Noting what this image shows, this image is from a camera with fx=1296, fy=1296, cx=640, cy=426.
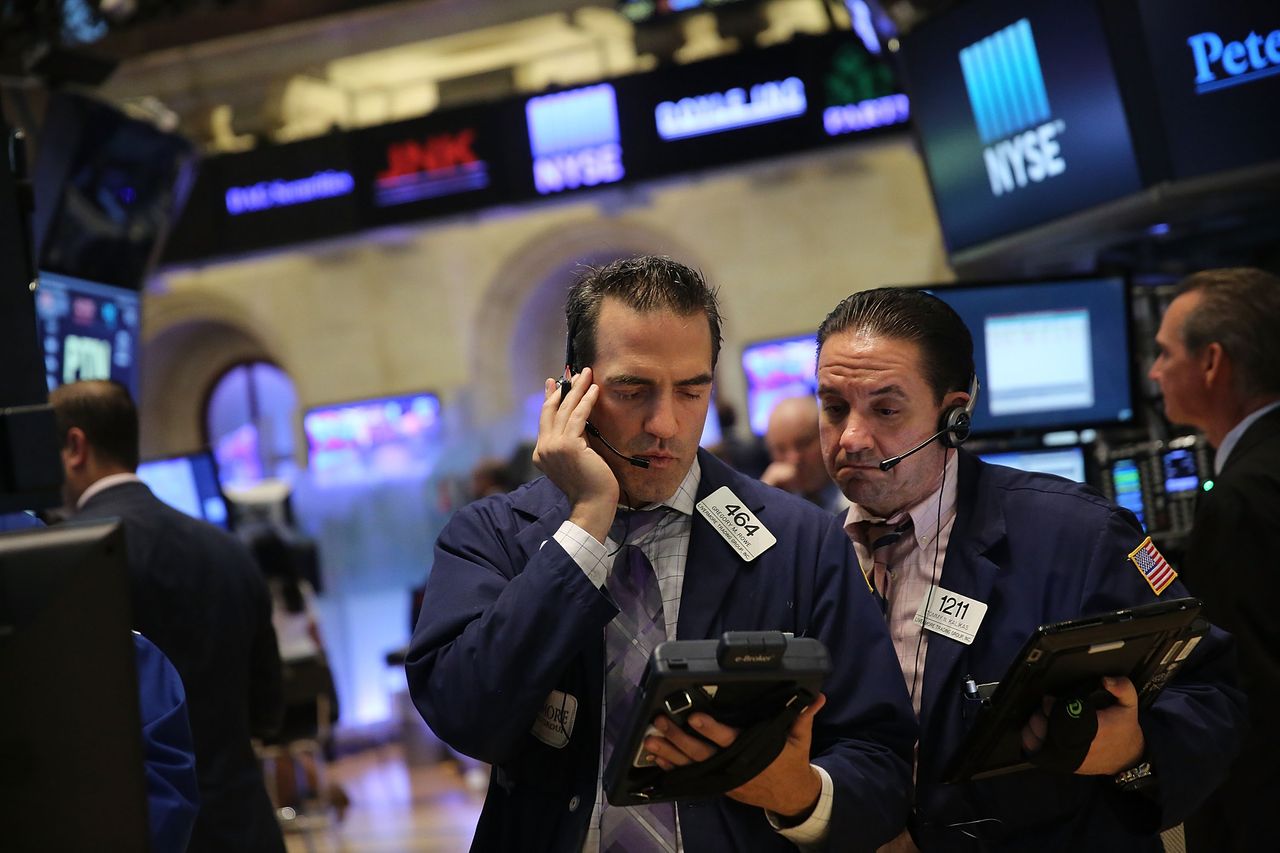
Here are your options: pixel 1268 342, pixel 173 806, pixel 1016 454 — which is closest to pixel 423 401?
pixel 1016 454

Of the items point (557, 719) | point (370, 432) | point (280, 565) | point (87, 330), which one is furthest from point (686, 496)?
point (370, 432)

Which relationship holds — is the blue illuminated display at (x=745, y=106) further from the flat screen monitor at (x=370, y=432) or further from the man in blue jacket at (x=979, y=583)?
the man in blue jacket at (x=979, y=583)

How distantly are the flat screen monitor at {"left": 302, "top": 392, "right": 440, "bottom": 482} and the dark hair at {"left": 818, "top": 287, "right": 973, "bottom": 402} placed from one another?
860 cm

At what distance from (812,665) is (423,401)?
9.60 m

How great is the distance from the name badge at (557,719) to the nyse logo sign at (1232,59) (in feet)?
8.71

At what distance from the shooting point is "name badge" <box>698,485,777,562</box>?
5.55 feet

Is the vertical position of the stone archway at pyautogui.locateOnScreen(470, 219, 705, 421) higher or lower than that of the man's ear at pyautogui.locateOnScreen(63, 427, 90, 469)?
higher

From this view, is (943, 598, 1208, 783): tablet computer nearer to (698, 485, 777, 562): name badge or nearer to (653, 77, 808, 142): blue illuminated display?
(698, 485, 777, 562): name badge

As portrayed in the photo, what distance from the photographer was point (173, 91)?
11.8 metres

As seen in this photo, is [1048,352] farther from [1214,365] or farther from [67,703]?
[67,703]

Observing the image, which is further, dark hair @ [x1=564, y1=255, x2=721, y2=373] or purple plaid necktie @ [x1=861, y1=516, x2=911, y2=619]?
purple plaid necktie @ [x1=861, y1=516, x2=911, y2=619]

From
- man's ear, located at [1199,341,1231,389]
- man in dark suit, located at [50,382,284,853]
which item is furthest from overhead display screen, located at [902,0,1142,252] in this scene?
man in dark suit, located at [50,382,284,853]

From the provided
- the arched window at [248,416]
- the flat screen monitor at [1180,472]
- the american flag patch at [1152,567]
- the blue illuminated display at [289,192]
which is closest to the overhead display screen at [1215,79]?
the flat screen monitor at [1180,472]

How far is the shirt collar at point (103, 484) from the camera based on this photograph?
10.3 ft
